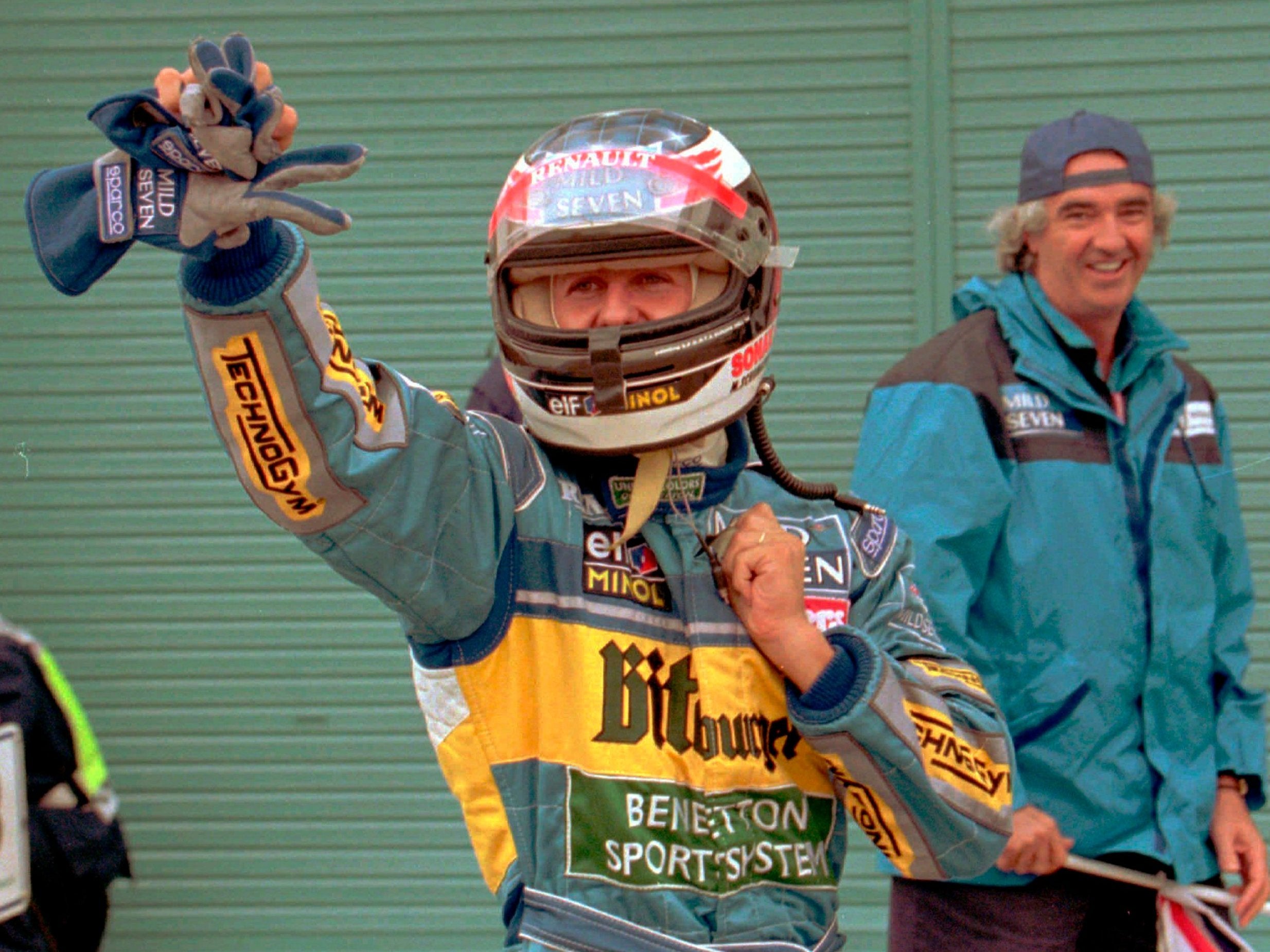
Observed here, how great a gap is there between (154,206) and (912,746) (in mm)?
1120

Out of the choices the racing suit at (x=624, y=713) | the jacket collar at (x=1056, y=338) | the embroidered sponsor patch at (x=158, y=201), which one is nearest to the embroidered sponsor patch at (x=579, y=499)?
the racing suit at (x=624, y=713)

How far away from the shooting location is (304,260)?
1.88 metres

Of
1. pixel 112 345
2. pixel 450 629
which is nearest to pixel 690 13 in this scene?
pixel 112 345

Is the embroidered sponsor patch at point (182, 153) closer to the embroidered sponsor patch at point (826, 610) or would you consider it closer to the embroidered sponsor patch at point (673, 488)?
the embroidered sponsor patch at point (673, 488)

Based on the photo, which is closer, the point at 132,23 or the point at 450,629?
the point at 450,629

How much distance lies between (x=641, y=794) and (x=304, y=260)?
Result: 0.78 meters

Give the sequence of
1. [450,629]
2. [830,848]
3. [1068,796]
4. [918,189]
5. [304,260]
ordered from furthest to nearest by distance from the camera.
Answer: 1. [918,189]
2. [1068,796]
3. [830,848]
4. [450,629]
5. [304,260]

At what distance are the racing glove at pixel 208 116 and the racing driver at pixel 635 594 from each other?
0.16 meters

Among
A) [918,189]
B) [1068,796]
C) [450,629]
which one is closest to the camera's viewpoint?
[450,629]

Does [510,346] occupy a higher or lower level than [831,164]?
lower

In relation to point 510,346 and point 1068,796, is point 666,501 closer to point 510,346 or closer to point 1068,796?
point 510,346

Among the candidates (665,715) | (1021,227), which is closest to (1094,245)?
(1021,227)

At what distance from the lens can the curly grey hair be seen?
3.78 metres

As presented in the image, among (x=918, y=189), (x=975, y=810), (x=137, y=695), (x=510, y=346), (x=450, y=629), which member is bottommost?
(x=137, y=695)
